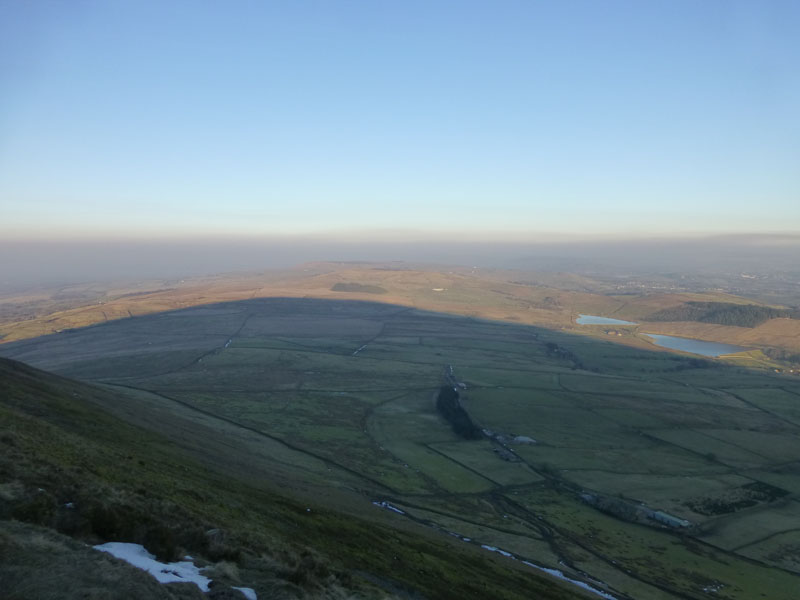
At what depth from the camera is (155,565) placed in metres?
16.4

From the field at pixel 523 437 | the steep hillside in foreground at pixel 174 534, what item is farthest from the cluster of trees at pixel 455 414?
the steep hillside in foreground at pixel 174 534

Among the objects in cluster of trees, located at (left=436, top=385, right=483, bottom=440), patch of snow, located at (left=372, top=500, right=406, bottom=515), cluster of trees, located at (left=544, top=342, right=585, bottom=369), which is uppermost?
patch of snow, located at (left=372, top=500, right=406, bottom=515)

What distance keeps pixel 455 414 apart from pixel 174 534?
282ft

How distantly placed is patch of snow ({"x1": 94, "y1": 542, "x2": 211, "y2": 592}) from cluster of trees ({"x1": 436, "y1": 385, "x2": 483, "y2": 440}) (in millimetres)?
76379

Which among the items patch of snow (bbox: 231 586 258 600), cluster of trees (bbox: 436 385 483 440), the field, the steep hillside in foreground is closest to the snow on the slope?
patch of snow (bbox: 231 586 258 600)

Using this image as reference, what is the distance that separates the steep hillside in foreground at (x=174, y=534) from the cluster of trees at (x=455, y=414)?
4970 cm

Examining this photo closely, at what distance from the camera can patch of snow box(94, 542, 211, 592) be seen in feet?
52.0

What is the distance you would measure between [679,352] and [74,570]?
196315 millimetres

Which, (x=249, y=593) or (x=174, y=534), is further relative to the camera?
(x=174, y=534)

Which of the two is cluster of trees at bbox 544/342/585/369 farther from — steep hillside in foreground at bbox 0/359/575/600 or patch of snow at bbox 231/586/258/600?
patch of snow at bbox 231/586/258/600

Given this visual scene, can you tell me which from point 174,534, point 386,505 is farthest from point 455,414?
point 174,534

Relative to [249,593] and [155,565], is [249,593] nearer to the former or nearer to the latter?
[249,593]

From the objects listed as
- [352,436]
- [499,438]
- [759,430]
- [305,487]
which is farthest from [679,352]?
[305,487]

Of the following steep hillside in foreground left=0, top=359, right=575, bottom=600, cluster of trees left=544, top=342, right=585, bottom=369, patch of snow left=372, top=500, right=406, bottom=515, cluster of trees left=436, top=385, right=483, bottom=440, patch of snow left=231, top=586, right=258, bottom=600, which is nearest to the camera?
steep hillside in foreground left=0, top=359, right=575, bottom=600
